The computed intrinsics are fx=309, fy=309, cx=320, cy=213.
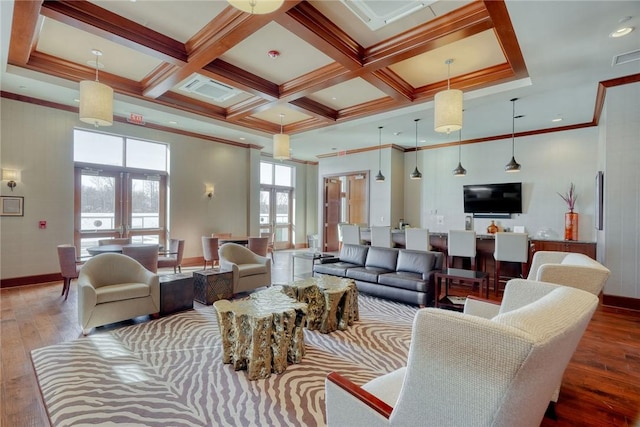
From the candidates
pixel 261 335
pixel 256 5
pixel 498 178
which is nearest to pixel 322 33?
pixel 256 5

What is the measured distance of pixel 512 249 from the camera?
493cm

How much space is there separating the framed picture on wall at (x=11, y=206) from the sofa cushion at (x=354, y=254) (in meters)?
5.63

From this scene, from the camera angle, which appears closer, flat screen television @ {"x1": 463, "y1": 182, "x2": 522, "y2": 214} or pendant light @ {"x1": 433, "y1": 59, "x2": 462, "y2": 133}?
pendant light @ {"x1": 433, "y1": 59, "x2": 462, "y2": 133}

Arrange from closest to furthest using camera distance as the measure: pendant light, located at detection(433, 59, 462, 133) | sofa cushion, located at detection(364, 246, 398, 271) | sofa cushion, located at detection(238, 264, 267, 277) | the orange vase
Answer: pendant light, located at detection(433, 59, 462, 133) → sofa cushion, located at detection(238, 264, 267, 277) → sofa cushion, located at detection(364, 246, 398, 271) → the orange vase

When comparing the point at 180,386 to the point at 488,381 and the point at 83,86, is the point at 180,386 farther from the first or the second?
the point at 83,86

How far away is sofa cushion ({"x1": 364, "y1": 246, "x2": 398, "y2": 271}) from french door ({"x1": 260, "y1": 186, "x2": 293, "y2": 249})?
5.43 meters

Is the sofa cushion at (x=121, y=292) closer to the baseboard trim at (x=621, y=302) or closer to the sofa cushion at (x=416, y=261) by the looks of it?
the sofa cushion at (x=416, y=261)

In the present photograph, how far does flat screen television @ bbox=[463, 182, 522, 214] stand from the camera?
706cm

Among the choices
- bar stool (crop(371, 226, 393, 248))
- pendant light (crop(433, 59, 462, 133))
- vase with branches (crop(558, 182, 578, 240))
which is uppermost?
pendant light (crop(433, 59, 462, 133))

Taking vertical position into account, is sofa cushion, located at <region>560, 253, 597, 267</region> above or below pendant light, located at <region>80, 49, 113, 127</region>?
below

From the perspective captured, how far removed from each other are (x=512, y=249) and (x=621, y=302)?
141 centimetres

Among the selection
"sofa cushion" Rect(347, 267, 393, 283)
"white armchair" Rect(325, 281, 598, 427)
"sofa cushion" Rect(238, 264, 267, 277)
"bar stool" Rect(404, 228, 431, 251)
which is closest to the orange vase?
"bar stool" Rect(404, 228, 431, 251)

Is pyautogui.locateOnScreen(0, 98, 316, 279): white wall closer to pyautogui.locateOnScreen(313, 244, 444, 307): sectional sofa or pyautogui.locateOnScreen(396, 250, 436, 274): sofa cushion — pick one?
pyautogui.locateOnScreen(313, 244, 444, 307): sectional sofa

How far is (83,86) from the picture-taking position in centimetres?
Answer: 365
